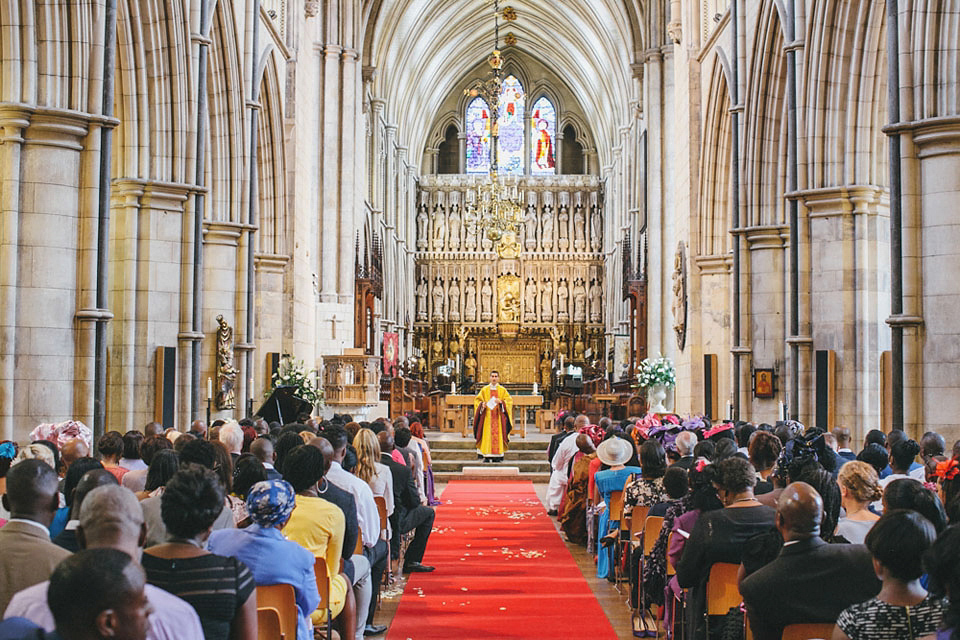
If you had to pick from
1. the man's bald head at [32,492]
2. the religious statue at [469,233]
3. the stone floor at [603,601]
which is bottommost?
the stone floor at [603,601]

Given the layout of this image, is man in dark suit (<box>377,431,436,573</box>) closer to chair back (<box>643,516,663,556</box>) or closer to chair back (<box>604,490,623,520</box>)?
chair back (<box>604,490,623,520</box>)

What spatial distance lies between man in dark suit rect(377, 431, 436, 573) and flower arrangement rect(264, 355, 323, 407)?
7748mm

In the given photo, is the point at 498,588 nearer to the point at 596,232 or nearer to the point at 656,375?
the point at 656,375

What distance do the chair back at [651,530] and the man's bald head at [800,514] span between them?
2774 millimetres

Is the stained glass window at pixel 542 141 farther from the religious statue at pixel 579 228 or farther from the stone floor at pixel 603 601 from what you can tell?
the stone floor at pixel 603 601

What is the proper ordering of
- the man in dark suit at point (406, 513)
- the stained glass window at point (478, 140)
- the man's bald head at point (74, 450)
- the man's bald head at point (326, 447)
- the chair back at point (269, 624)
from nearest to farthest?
1. the chair back at point (269, 624)
2. the man's bald head at point (326, 447)
3. the man's bald head at point (74, 450)
4. the man in dark suit at point (406, 513)
5. the stained glass window at point (478, 140)

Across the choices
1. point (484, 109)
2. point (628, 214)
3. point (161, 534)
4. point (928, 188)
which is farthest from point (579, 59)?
point (161, 534)

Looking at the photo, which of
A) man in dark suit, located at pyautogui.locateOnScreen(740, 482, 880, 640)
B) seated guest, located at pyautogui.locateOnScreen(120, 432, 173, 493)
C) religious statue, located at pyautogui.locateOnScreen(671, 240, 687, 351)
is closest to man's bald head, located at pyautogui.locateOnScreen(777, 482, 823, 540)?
man in dark suit, located at pyautogui.locateOnScreen(740, 482, 880, 640)

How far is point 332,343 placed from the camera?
76.9 ft

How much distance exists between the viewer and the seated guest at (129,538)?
3016 millimetres

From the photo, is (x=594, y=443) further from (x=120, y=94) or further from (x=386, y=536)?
(x=120, y=94)

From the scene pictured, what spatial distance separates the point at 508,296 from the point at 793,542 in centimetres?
3442

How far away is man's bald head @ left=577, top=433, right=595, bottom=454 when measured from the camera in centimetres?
1096

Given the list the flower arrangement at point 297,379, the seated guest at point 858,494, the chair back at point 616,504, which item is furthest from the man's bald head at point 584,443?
the flower arrangement at point 297,379
